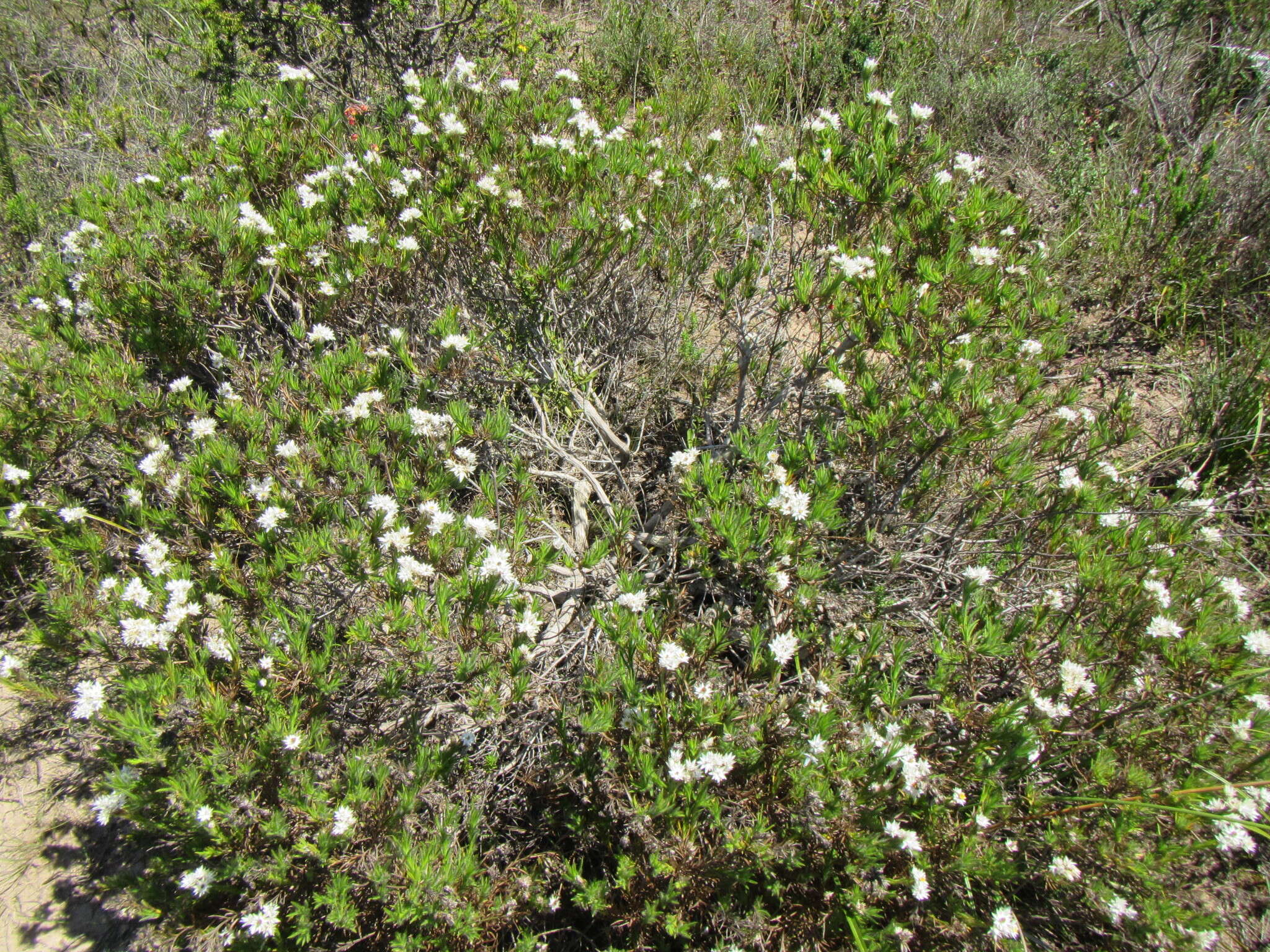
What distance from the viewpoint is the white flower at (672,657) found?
200 centimetres

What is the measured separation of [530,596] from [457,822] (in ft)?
2.69

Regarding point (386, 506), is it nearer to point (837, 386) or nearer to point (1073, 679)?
point (837, 386)

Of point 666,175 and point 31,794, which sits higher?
point 666,175

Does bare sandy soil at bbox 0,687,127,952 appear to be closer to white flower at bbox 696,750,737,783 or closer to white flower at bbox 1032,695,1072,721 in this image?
white flower at bbox 696,750,737,783

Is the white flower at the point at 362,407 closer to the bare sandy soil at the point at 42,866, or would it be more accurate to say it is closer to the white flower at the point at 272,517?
the white flower at the point at 272,517

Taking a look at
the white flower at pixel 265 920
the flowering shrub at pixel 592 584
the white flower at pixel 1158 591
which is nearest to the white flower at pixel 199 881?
the flowering shrub at pixel 592 584

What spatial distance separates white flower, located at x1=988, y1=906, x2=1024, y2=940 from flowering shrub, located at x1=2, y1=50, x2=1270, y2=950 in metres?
0.01

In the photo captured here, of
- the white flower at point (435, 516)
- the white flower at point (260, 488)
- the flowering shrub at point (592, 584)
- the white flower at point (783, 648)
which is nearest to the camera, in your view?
the flowering shrub at point (592, 584)

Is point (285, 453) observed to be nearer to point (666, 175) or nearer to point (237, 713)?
point (237, 713)

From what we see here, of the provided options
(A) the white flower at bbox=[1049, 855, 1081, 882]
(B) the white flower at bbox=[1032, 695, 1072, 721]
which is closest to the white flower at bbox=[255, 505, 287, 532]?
(B) the white flower at bbox=[1032, 695, 1072, 721]

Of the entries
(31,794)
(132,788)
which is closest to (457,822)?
(132,788)

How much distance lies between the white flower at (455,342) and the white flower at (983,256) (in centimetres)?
198

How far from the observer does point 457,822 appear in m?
2.05

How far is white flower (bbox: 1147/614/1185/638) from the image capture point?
6.73 ft
